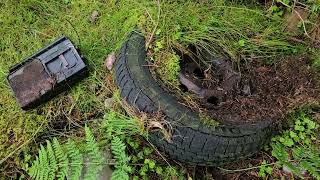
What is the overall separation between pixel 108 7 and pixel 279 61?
1.58m

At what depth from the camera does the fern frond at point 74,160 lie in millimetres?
2918

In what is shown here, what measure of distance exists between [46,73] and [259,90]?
167 cm

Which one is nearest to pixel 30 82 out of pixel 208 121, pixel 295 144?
pixel 208 121

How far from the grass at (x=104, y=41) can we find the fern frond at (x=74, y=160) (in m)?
0.40

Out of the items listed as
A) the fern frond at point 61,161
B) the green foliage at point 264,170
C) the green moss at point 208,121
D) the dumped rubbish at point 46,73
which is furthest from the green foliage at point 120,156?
the green foliage at point 264,170

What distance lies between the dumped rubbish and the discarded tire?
1.62 ft

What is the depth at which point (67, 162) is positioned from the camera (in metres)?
2.96

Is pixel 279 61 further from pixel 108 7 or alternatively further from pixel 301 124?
pixel 108 7

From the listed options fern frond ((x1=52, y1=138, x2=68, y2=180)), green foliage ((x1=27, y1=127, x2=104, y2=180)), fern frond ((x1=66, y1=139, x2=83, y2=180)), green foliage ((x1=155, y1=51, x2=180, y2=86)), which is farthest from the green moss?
fern frond ((x1=52, y1=138, x2=68, y2=180))

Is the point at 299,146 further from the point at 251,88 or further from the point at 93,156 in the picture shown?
the point at 93,156

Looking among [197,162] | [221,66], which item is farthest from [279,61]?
[197,162]

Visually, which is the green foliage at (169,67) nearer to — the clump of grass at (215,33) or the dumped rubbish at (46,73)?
the clump of grass at (215,33)

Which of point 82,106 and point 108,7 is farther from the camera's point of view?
point 108,7

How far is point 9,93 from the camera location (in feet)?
11.6
